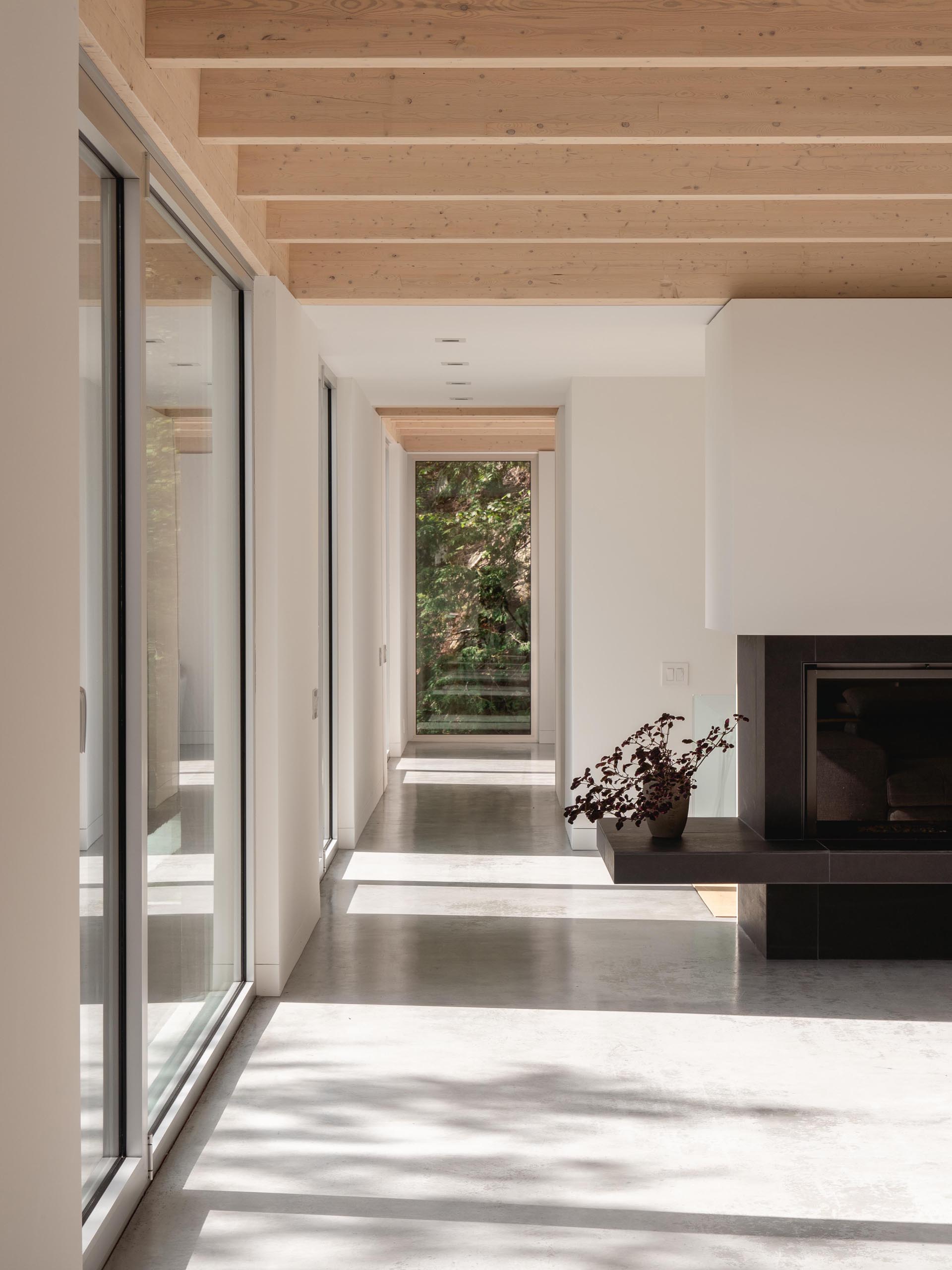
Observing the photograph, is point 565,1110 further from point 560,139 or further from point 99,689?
point 560,139

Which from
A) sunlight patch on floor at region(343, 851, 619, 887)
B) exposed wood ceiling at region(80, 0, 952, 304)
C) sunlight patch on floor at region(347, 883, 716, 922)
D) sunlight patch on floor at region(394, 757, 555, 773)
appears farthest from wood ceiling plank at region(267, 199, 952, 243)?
sunlight patch on floor at region(394, 757, 555, 773)

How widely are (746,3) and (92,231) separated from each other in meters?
1.57

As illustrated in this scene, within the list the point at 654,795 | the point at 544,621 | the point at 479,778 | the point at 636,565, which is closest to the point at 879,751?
the point at 654,795

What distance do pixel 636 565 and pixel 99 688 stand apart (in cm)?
446

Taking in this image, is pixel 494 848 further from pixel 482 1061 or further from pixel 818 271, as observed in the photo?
pixel 818 271

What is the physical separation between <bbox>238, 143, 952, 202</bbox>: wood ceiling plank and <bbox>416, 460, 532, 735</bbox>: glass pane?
7.48 m

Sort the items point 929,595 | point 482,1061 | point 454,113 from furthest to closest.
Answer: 1. point 929,595
2. point 482,1061
3. point 454,113

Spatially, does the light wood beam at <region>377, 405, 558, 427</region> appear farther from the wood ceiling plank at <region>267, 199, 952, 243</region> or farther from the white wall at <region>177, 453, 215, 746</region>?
the white wall at <region>177, 453, 215, 746</region>

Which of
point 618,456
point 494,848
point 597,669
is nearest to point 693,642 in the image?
point 597,669

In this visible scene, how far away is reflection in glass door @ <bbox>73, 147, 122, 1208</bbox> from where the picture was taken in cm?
258

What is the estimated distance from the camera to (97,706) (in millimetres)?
2682

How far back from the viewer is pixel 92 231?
262 cm

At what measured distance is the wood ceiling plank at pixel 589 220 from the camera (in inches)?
167

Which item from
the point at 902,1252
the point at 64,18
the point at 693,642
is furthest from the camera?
the point at 693,642
